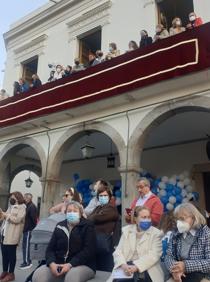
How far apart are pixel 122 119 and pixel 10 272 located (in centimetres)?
429

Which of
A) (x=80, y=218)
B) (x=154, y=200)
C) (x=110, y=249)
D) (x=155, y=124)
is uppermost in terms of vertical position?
(x=155, y=124)

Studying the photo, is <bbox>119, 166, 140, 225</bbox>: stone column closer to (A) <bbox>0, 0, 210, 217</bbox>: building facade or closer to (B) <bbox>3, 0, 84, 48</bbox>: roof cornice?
(A) <bbox>0, 0, 210, 217</bbox>: building facade

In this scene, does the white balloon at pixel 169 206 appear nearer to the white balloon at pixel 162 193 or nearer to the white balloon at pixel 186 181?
the white balloon at pixel 162 193

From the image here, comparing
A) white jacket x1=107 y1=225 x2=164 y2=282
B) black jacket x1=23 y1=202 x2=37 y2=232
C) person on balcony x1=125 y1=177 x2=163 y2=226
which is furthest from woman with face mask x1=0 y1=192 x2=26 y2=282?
white jacket x1=107 y1=225 x2=164 y2=282

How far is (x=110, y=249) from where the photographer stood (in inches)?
167

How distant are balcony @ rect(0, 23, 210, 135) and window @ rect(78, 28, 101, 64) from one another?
4000mm

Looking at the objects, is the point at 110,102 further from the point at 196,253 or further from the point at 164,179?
the point at 196,253

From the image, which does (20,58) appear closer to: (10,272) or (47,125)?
(47,125)

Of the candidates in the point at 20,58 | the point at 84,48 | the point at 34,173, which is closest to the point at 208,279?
the point at 84,48

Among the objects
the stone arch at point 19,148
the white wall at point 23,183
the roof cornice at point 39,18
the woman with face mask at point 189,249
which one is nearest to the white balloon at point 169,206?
the stone arch at point 19,148

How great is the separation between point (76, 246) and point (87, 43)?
34.3 feet

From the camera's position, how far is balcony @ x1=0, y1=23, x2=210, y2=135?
261 inches

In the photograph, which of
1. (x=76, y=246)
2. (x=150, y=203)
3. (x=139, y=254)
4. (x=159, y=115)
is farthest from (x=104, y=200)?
(x=159, y=115)

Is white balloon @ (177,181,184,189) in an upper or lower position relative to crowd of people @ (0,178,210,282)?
upper
